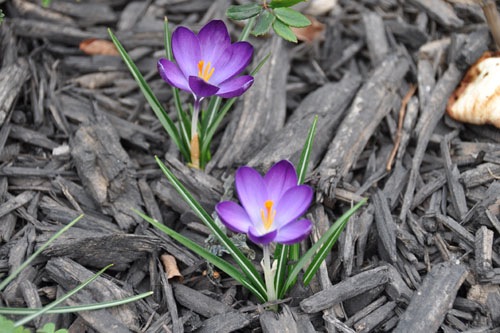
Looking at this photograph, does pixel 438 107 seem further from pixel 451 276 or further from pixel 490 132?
pixel 451 276

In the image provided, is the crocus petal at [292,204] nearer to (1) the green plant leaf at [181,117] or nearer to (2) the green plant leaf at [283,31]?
(2) the green plant leaf at [283,31]

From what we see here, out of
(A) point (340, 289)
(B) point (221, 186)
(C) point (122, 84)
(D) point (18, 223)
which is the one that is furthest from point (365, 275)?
(C) point (122, 84)

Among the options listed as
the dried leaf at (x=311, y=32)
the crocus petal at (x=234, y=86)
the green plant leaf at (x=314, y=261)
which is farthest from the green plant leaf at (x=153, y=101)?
the dried leaf at (x=311, y=32)

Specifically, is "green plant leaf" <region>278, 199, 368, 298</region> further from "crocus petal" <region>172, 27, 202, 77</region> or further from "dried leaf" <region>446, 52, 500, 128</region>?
"dried leaf" <region>446, 52, 500, 128</region>

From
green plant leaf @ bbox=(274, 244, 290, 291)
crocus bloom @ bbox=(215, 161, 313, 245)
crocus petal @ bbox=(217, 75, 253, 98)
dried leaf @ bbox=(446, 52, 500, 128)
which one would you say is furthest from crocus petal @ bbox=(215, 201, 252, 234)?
dried leaf @ bbox=(446, 52, 500, 128)

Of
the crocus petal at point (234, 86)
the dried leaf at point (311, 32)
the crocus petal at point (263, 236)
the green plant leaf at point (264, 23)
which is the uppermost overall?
the green plant leaf at point (264, 23)

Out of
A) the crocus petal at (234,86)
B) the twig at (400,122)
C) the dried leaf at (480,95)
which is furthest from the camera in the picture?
the twig at (400,122)

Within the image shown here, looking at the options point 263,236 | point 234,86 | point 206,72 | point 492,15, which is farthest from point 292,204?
point 492,15
